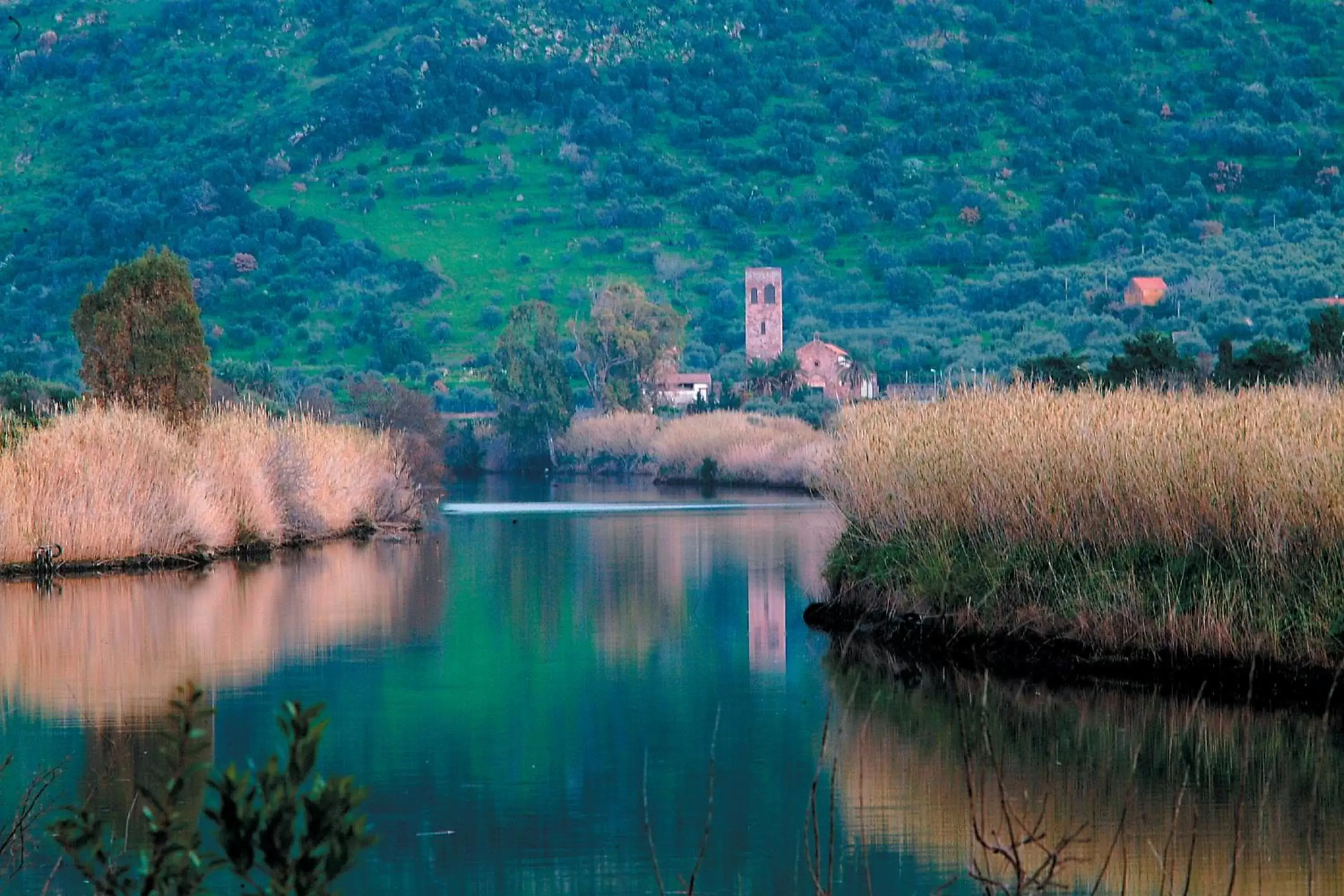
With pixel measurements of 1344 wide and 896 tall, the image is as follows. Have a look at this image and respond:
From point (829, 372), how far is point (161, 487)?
63758 mm

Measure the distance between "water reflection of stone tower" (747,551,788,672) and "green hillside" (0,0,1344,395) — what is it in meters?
59.1

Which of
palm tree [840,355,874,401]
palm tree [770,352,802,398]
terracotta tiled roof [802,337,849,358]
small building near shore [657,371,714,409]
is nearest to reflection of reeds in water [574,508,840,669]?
palm tree [840,355,874,401]

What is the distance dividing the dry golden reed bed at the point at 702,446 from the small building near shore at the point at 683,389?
24.9ft

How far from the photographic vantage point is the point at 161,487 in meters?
25.9

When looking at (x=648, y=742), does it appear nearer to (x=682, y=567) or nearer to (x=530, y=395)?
(x=682, y=567)

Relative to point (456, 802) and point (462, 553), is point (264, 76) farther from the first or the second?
point (456, 802)

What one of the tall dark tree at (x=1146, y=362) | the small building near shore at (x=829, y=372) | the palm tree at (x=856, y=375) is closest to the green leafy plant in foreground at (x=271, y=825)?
the tall dark tree at (x=1146, y=362)

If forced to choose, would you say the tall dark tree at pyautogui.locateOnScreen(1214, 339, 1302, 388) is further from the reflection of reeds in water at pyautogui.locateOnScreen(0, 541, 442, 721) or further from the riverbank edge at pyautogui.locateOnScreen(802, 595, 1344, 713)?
the riverbank edge at pyautogui.locateOnScreen(802, 595, 1344, 713)

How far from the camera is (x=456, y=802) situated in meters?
12.1

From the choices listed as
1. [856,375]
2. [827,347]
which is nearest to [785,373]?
[856,375]

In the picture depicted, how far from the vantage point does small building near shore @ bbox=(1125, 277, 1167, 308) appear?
86.8 metres

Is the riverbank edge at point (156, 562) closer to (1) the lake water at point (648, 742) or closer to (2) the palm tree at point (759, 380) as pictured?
(1) the lake water at point (648, 742)

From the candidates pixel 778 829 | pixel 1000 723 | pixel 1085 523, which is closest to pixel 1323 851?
pixel 778 829

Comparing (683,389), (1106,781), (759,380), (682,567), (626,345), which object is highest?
(626,345)
